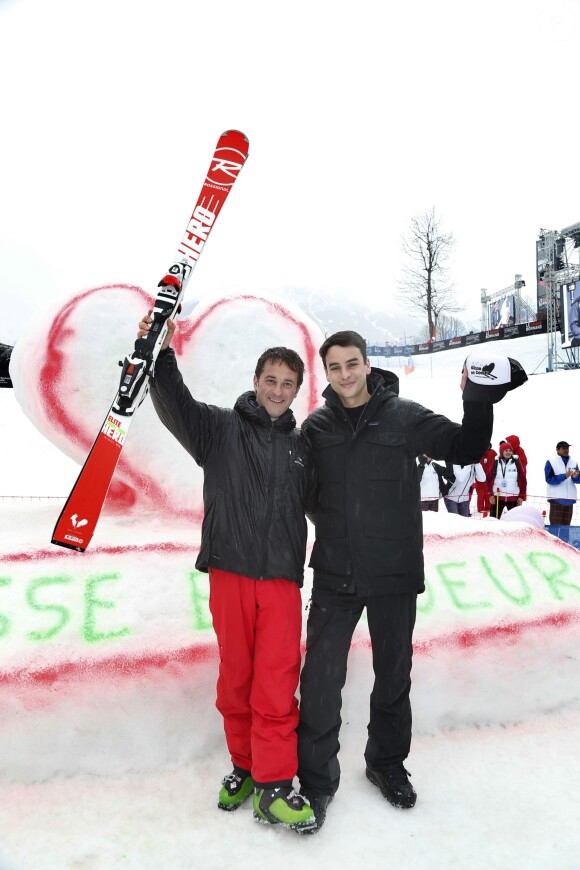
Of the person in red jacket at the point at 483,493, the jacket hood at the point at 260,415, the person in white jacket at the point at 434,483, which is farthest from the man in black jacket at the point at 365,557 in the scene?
the person in red jacket at the point at 483,493

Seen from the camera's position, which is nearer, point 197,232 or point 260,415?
point 260,415

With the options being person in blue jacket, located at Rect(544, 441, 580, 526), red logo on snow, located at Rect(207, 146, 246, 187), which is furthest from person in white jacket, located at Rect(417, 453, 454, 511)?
red logo on snow, located at Rect(207, 146, 246, 187)

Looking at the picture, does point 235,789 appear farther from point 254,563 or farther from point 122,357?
point 122,357

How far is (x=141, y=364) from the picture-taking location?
2.16 m

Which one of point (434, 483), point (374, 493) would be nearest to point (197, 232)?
point (374, 493)

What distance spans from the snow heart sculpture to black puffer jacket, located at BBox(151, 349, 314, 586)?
3.08 feet

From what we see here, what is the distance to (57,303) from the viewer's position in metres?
2.90

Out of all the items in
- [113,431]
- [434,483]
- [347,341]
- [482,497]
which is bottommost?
[482,497]

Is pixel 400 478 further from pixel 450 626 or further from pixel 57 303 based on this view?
pixel 57 303

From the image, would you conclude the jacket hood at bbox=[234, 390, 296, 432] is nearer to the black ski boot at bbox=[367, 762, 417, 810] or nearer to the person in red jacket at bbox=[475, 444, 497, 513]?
the black ski boot at bbox=[367, 762, 417, 810]

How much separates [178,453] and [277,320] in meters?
0.84

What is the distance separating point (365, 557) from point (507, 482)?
18.4 ft

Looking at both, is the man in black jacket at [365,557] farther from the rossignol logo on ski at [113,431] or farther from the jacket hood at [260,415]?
the rossignol logo on ski at [113,431]

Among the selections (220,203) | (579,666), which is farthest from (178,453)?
(579,666)
